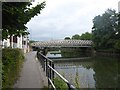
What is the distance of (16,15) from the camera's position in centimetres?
856

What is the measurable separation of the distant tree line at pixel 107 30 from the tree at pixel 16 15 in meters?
60.7

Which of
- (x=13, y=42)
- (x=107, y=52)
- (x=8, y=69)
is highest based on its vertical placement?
(x=13, y=42)

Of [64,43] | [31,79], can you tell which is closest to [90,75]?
[31,79]

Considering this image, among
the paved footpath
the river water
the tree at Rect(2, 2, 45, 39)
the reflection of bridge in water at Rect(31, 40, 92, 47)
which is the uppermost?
the tree at Rect(2, 2, 45, 39)

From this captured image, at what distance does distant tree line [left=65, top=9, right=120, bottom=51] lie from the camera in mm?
72375

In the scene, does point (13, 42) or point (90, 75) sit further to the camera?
point (13, 42)

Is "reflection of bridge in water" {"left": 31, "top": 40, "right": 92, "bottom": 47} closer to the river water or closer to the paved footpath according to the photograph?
the river water

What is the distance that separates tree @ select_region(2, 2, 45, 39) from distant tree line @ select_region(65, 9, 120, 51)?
2389 inches

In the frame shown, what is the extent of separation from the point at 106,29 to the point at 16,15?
6748 cm

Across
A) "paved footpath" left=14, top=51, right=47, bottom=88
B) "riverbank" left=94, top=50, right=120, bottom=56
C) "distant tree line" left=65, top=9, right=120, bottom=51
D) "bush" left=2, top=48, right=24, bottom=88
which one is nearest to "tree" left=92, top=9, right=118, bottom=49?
"distant tree line" left=65, top=9, right=120, bottom=51

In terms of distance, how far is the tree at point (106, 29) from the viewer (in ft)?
240

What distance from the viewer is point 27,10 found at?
9562 mm

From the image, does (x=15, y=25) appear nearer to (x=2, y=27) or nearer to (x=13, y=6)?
(x=2, y=27)

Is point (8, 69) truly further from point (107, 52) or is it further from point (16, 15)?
point (107, 52)
